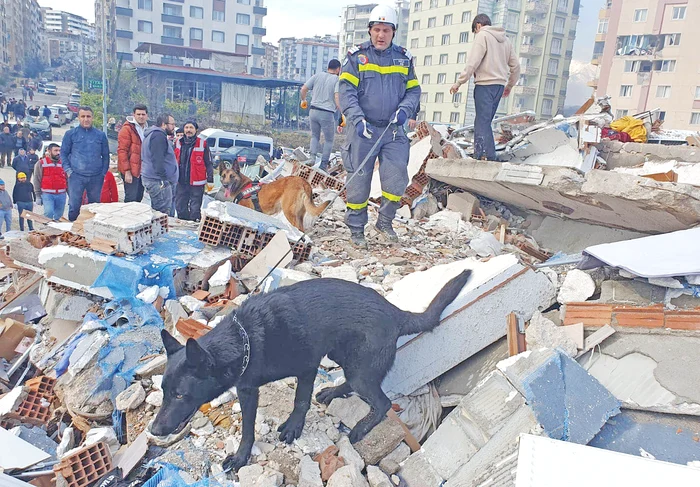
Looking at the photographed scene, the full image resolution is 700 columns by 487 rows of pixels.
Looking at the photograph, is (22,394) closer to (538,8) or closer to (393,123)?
(393,123)

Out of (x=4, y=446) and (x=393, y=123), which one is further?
(x=393, y=123)

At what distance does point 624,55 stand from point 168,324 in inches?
1608

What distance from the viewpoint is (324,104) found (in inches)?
318

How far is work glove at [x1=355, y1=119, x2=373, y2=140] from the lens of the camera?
4.74 metres

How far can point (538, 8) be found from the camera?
4197cm

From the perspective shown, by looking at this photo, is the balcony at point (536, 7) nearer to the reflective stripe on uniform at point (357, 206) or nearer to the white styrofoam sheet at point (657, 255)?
the reflective stripe on uniform at point (357, 206)

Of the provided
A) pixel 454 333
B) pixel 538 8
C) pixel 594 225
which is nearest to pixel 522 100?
pixel 538 8

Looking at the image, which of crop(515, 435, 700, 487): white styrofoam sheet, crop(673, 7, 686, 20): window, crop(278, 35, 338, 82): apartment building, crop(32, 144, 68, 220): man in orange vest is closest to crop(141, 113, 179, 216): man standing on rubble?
crop(32, 144, 68, 220): man in orange vest

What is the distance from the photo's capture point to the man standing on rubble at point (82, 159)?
6.20m

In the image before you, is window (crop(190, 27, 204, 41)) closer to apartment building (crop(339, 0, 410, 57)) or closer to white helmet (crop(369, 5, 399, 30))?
apartment building (crop(339, 0, 410, 57))

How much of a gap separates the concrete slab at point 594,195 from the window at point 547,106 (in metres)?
42.8

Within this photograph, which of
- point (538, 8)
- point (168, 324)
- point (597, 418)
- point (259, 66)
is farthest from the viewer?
point (259, 66)

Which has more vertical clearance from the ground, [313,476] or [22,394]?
[313,476]

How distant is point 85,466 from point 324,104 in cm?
651
